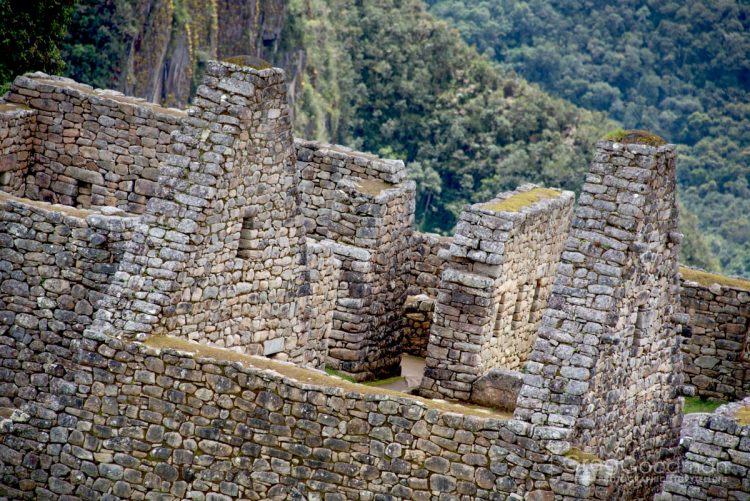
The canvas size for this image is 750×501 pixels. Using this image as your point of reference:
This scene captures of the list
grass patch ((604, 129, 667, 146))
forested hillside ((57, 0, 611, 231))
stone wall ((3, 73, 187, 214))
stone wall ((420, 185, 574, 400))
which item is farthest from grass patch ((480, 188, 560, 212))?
forested hillside ((57, 0, 611, 231))

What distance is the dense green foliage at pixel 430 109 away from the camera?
240 feet

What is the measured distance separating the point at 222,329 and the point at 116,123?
443cm

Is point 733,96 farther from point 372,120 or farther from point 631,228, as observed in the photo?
point 631,228

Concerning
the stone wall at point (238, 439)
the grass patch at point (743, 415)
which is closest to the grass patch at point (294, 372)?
Answer: the stone wall at point (238, 439)

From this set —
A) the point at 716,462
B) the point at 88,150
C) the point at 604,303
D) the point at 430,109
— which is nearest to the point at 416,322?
the point at 88,150

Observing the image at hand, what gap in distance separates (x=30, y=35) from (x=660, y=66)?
78802 millimetres

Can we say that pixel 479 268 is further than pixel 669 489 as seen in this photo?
Yes

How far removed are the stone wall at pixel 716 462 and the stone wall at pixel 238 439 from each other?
65cm

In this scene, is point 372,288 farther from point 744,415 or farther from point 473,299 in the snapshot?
point 744,415

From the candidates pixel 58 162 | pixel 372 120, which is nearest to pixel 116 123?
pixel 58 162

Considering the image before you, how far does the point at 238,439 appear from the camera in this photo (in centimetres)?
1538

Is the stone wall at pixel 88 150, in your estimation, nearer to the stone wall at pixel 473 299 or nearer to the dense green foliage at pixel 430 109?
the stone wall at pixel 473 299

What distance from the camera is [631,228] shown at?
49.3 feet

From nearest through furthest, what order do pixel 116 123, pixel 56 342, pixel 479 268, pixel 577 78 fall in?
pixel 56 342
pixel 479 268
pixel 116 123
pixel 577 78
